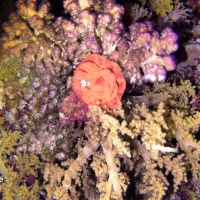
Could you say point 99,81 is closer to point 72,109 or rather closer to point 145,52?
point 72,109

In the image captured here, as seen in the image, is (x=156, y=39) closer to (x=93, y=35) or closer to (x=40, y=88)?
(x=93, y=35)

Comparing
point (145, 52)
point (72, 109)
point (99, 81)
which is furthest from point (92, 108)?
point (145, 52)

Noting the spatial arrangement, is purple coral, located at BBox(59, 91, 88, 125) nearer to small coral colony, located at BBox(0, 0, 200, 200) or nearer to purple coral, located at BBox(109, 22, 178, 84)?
small coral colony, located at BBox(0, 0, 200, 200)

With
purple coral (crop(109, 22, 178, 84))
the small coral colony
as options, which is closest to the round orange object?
the small coral colony

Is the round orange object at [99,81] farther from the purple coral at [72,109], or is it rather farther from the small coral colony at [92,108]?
the purple coral at [72,109]

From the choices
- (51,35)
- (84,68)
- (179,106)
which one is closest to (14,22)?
(51,35)
